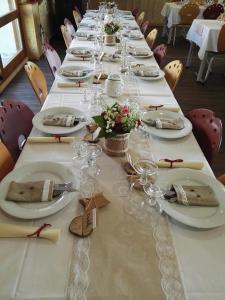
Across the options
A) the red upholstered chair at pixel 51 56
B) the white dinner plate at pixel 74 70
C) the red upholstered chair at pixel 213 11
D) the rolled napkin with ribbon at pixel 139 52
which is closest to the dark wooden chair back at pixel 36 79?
the white dinner plate at pixel 74 70

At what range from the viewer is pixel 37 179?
0.91m

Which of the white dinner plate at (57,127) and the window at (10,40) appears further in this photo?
the window at (10,40)

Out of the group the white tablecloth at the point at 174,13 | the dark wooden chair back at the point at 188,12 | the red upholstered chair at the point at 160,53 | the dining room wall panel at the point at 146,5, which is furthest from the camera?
the dining room wall panel at the point at 146,5

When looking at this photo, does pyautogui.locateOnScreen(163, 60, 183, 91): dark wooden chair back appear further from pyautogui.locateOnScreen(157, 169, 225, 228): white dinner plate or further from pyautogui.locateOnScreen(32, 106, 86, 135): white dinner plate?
pyautogui.locateOnScreen(157, 169, 225, 228): white dinner plate

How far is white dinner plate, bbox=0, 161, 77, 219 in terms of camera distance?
77 centimetres

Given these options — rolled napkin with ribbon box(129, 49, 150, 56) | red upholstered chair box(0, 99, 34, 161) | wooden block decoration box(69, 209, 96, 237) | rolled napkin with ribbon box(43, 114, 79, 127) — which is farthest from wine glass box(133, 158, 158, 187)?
rolled napkin with ribbon box(129, 49, 150, 56)

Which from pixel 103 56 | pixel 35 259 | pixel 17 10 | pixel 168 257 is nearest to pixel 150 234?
pixel 168 257

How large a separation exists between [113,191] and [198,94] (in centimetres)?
298

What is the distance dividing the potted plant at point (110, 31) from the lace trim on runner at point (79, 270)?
2.26 meters

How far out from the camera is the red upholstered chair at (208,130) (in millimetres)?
1250

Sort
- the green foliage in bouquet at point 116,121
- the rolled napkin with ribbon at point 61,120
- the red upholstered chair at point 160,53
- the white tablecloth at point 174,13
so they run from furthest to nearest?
the white tablecloth at point 174,13 < the red upholstered chair at point 160,53 < the rolled napkin with ribbon at point 61,120 < the green foliage in bouquet at point 116,121

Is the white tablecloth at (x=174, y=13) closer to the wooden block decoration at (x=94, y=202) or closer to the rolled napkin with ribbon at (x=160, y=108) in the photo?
the rolled napkin with ribbon at (x=160, y=108)

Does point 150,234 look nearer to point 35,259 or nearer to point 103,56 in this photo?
point 35,259

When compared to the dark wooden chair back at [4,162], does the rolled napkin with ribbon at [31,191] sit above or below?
above
